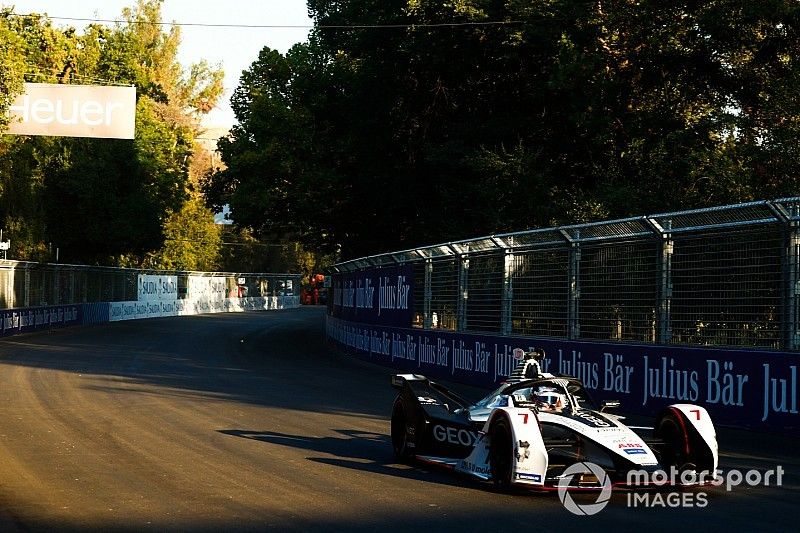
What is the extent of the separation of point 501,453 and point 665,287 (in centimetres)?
672

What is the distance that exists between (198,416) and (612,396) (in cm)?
577

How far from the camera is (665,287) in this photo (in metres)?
15.5

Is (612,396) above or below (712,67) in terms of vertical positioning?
below

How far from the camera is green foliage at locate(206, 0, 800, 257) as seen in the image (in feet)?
93.1

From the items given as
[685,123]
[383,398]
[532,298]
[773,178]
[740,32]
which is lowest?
[383,398]

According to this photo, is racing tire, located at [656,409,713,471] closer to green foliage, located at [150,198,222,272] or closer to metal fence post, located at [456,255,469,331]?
metal fence post, located at [456,255,469,331]

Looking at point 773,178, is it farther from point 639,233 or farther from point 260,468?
point 260,468

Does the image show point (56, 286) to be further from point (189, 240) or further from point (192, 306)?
point (189, 240)

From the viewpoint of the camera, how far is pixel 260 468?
10672 mm

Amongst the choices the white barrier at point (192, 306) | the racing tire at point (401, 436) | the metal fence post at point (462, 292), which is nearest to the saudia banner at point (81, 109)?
the metal fence post at point (462, 292)

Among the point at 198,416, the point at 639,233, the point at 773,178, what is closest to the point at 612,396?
the point at 639,233

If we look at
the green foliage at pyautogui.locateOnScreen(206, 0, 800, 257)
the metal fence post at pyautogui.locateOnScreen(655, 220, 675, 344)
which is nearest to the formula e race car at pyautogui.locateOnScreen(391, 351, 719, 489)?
the metal fence post at pyautogui.locateOnScreen(655, 220, 675, 344)

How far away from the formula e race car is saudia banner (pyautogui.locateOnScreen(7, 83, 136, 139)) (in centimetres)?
1991

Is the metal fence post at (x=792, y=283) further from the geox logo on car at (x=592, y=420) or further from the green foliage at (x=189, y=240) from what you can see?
the green foliage at (x=189, y=240)
